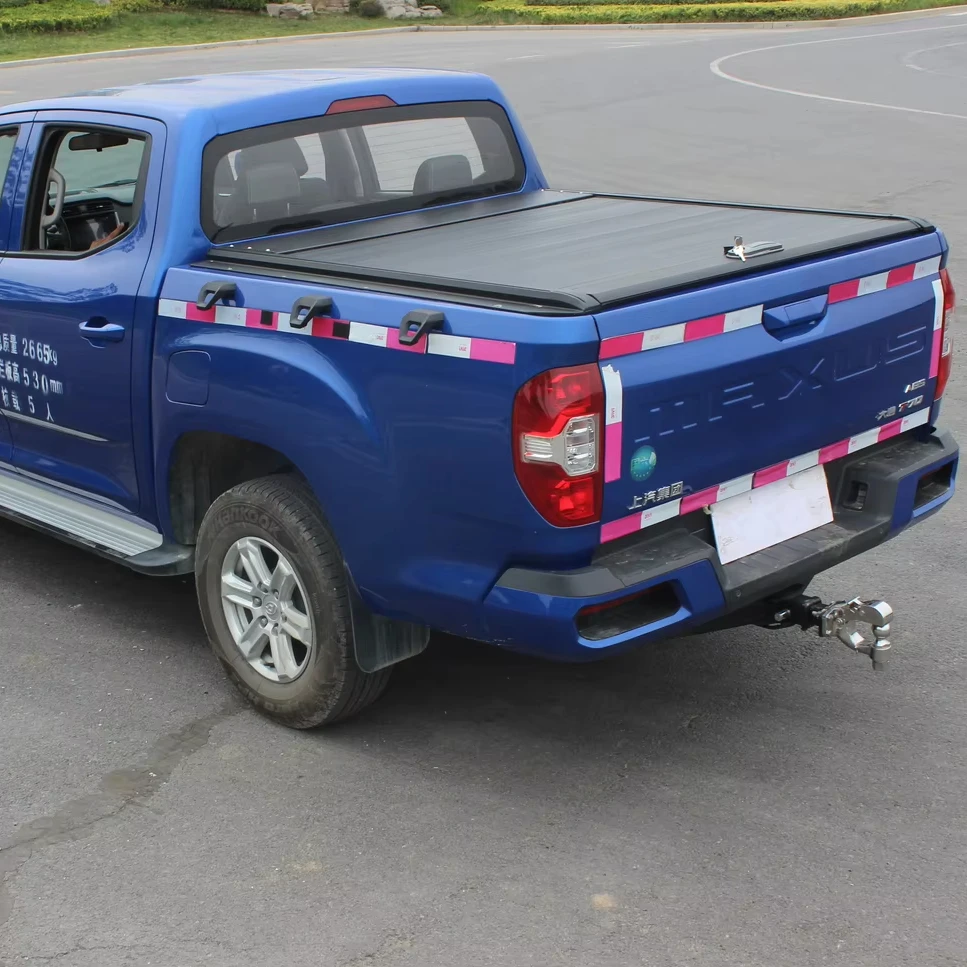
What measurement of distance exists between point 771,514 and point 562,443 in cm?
81

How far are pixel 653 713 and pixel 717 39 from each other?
104ft

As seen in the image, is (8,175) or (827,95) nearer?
(8,175)

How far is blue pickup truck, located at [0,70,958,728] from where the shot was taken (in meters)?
3.24

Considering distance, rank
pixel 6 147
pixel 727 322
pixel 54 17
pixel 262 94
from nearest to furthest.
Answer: pixel 727 322
pixel 262 94
pixel 6 147
pixel 54 17

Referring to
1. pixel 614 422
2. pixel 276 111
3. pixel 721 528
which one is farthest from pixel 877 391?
pixel 276 111

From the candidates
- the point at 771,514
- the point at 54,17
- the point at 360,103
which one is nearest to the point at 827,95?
the point at 360,103

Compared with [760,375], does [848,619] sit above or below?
below

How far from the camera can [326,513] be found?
143 inches

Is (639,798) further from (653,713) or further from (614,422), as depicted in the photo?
(614,422)

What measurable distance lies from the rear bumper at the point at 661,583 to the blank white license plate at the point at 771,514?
0.03m

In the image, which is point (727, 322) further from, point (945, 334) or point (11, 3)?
point (11, 3)

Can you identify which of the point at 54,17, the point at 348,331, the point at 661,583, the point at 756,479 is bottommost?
the point at 661,583

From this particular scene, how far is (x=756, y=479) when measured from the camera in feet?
11.8

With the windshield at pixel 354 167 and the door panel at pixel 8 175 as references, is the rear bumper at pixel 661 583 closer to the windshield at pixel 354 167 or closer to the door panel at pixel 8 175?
the windshield at pixel 354 167
